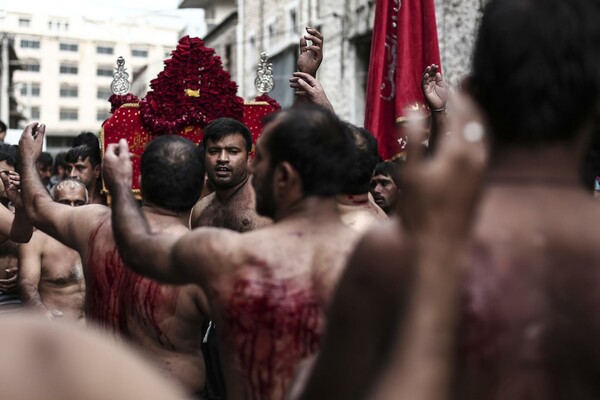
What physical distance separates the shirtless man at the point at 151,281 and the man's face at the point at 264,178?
3.69 ft

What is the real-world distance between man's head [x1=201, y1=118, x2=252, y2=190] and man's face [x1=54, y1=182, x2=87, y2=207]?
122 centimetres

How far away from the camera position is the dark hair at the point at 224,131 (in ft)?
21.8

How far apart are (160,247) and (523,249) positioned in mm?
1400

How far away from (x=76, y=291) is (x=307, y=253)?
4.55 metres

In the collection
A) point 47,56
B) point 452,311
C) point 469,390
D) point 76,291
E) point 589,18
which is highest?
point 47,56

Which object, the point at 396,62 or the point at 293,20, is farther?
the point at 293,20

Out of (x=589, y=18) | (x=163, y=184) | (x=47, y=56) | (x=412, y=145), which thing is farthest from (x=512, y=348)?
(x=47, y=56)

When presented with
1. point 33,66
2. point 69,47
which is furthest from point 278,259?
point 69,47

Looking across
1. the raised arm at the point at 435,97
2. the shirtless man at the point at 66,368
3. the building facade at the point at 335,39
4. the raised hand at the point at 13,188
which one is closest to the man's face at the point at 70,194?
the raised hand at the point at 13,188

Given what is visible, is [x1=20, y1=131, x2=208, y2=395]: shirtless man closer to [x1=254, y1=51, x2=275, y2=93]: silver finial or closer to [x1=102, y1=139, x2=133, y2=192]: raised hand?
[x1=102, y1=139, x2=133, y2=192]: raised hand

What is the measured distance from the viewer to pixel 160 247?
3.14m

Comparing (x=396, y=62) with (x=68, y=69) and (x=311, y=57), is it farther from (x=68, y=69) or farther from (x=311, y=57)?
(x=68, y=69)

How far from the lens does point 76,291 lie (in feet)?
23.9

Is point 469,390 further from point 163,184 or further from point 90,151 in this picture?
point 90,151
